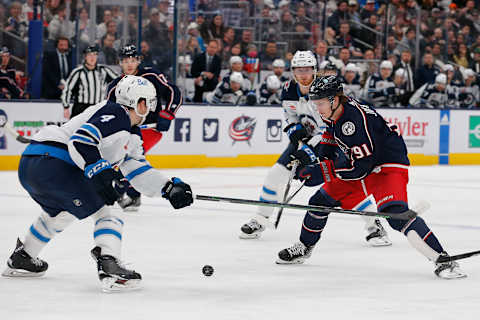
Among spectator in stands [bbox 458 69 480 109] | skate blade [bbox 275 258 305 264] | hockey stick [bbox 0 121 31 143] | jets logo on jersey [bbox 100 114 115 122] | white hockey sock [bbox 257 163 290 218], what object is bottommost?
skate blade [bbox 275 258 305 264]

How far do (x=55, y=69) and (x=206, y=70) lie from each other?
2.14 m

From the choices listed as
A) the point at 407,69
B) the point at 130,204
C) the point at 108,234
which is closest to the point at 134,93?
the point at 108,234

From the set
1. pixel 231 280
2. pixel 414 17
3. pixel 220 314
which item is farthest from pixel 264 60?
pixel 220 314

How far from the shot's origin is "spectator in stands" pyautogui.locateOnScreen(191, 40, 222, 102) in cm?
1199

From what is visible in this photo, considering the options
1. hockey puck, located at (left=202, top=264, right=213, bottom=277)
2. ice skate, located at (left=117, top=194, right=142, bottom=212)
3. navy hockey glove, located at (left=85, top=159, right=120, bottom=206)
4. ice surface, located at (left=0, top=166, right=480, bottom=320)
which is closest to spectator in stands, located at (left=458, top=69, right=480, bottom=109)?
ice surface, located at (left=0, top=166, right=480, bottom=320)

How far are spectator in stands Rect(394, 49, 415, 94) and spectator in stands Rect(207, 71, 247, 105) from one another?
9.78ft

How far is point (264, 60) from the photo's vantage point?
12.8 metres

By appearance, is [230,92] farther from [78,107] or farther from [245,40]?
[78,107]

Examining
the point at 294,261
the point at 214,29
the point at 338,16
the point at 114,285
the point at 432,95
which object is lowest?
the point at 294,261

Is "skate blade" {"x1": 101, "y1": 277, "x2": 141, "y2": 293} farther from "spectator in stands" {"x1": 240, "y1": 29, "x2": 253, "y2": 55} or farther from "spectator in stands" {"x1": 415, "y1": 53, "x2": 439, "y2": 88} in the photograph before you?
"spectator in stands" {"x1": 415, "y1": 53, "x2": 439, "y2": 88}

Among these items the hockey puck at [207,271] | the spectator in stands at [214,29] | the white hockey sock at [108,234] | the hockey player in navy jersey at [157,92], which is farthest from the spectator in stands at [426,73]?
the white hockey sock at [108,234]

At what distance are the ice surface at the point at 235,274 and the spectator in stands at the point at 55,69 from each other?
3117 millimetres

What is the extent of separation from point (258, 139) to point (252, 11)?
6.19ft

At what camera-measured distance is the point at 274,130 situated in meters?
12.2
